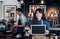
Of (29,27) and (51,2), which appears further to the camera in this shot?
(51,2)

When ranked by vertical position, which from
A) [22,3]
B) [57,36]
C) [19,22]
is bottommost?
[57,36]

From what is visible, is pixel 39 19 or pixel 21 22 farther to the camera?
pixel 21 22

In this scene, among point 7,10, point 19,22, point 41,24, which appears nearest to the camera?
point 41,24

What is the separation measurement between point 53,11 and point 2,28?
0.91 m

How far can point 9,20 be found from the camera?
3773mm

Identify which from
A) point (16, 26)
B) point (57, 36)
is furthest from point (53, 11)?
point (16, 26)

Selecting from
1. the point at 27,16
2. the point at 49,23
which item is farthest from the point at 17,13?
the point at 49,23

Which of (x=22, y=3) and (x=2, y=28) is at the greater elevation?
(x=22, y=3)

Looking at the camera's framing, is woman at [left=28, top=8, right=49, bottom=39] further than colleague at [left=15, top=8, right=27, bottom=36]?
No

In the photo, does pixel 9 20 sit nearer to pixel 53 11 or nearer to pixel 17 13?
pixel 17 13

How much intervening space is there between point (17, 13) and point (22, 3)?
0.20 meters

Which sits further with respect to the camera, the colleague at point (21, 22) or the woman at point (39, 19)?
the colleague at point (21, 22)

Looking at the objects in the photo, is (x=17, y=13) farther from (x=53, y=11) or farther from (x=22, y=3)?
(x=53, y=11)

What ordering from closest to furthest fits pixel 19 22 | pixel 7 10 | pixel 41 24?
pixel 41 24 → pixel 19 22 → pixel 7 10
